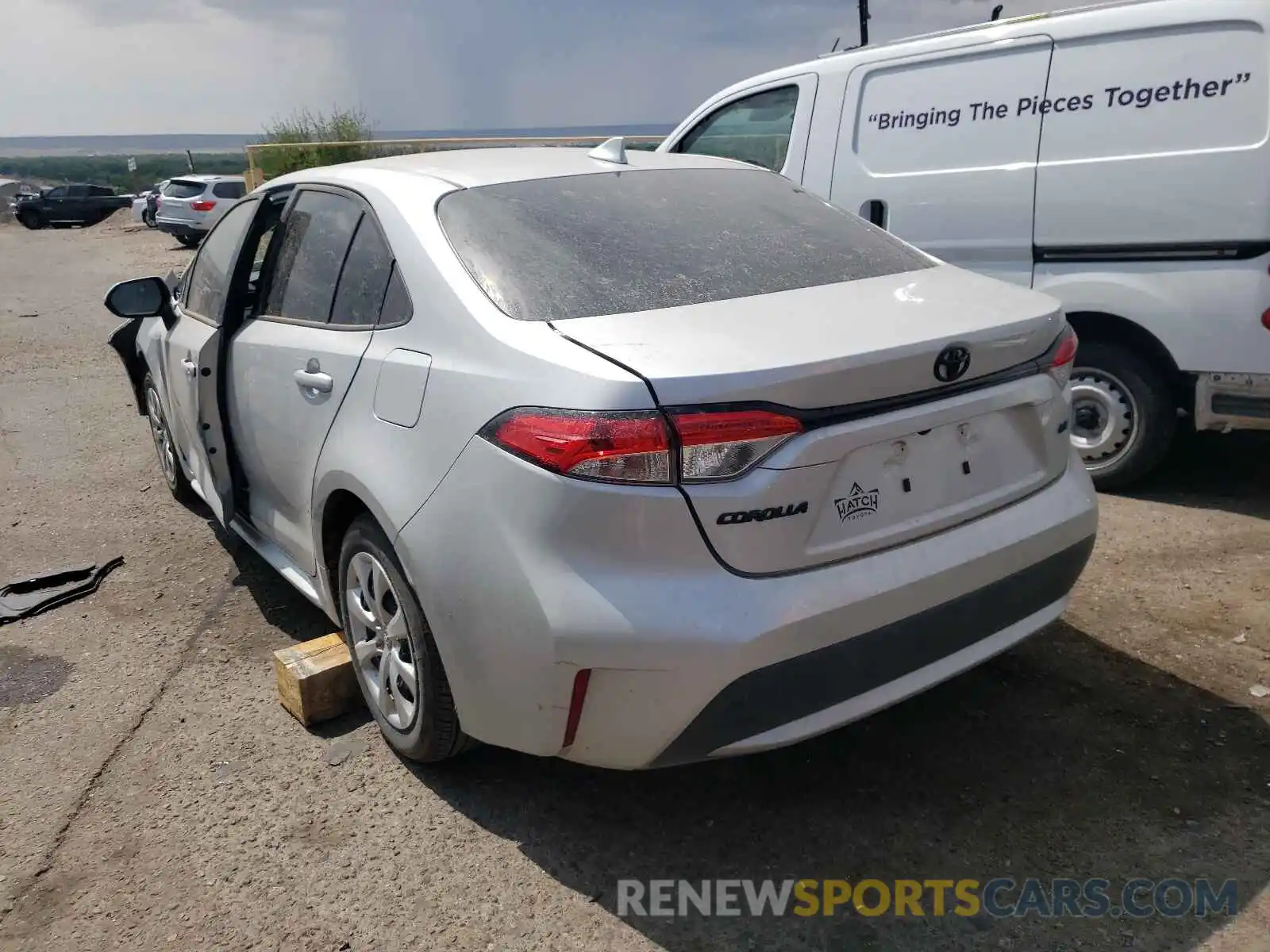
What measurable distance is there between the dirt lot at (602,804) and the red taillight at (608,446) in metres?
1.08

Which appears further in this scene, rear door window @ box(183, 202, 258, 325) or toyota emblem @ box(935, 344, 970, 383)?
rear door window @ box(183, 202, 258, 325)

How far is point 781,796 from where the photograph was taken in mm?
2789

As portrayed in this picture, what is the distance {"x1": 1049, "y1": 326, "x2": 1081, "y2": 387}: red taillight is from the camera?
2727 millimetres

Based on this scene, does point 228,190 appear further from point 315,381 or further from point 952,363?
point 952,363

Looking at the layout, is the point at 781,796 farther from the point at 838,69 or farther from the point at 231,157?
the point at 231,157

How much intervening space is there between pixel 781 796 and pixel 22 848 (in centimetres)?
209

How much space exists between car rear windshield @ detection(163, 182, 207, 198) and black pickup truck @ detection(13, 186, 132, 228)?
38.6 feet

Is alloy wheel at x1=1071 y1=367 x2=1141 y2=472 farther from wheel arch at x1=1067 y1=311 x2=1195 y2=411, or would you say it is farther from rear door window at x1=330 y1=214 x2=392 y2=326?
rear door window at x1=330 y1=214 x2=392 y2=326

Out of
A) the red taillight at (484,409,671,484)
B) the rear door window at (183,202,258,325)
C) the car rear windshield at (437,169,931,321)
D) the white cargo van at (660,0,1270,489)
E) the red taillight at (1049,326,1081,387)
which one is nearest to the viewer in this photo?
the red taillight at (484,409,671,484)

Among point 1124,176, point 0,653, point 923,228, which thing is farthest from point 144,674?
point 1124,176

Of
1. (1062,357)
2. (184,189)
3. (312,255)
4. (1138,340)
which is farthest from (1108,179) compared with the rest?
(184,189)

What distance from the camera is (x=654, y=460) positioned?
2127 millimetres

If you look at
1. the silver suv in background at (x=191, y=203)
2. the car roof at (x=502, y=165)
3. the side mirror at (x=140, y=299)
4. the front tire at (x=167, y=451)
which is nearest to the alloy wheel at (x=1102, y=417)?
the car roof at (x=502, y=165)

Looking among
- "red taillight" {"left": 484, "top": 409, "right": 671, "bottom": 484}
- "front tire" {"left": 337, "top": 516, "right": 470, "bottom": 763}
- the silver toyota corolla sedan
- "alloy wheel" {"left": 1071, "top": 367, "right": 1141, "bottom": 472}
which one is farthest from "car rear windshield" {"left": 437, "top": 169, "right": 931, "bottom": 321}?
"alloy wheel" {"left": 1071, "top": 367, "right": 1141, "bottom": 472}
